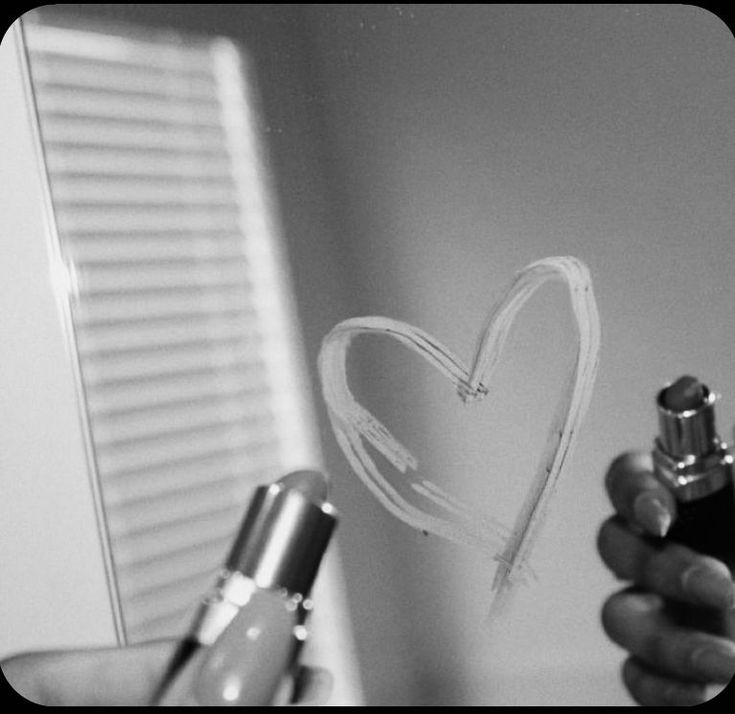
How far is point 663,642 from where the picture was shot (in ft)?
1.40

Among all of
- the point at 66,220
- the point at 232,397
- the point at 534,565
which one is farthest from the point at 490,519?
the point at 66,220

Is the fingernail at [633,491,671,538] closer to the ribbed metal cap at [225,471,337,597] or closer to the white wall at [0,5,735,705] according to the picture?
the white wall at [0,5,735,705]

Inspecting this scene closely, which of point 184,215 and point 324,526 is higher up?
point 184,215

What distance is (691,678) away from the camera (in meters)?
0.42

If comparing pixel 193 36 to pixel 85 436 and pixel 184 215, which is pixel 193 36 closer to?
pixel 184 215

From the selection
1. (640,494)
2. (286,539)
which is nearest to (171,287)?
(286,539)

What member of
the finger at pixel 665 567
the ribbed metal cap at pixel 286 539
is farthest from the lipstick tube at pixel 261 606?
the finger at pixel 665 567

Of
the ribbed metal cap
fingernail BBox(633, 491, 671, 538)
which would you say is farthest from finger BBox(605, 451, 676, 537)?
the ribbed metal cap

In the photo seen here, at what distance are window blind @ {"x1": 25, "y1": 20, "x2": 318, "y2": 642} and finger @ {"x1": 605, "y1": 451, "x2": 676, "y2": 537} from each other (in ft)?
0.46

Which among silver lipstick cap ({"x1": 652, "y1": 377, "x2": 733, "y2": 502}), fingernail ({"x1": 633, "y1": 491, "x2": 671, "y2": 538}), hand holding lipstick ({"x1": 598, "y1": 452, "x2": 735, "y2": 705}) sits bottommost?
hand holding lipstick ({"x1": 598, "y1": 452, "x2": 735, "y2": 705})

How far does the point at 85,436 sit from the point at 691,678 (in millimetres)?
308

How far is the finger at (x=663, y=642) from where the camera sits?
1.38 feet

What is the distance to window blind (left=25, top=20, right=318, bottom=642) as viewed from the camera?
46 centimetres

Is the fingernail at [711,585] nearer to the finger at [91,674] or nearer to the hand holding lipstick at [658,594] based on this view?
the hand holding lipstick at [658,594]
